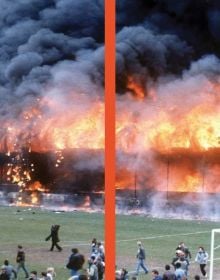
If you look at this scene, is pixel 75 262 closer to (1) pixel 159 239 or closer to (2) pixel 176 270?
(2) pixel 176 270

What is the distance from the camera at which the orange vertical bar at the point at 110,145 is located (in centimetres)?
177

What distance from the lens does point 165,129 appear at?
3075 cm

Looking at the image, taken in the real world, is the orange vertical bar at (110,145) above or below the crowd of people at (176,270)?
above

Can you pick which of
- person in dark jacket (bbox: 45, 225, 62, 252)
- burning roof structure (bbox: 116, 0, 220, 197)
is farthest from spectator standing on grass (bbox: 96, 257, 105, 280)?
burning roof structure (bbox: 116, 0, 220, 197)

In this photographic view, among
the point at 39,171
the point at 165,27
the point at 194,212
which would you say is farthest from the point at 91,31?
the point at 194,212

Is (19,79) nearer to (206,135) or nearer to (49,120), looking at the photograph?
(49,120)

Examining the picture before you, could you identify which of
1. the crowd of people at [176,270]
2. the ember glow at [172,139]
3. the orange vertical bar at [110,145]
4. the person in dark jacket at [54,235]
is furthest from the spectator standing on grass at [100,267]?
the ember glow at [172,139]

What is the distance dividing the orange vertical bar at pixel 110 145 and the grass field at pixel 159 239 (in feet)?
25.2

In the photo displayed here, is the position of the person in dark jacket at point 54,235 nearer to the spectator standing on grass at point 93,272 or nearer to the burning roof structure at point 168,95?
the spectator standing on grass at point 93,272

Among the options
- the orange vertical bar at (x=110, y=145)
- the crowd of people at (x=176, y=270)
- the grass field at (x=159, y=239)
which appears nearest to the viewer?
the orange vertical bar at (x=110, y=145)

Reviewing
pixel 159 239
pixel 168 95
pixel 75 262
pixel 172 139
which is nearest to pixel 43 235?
pixel 159 239

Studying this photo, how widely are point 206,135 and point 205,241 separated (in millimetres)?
15738

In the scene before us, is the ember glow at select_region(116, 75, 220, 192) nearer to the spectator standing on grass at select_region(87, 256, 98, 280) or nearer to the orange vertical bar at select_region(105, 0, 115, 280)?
the spectator standing on grass at select_region(87, 256, 98, 280)

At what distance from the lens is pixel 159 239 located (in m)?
14.3
